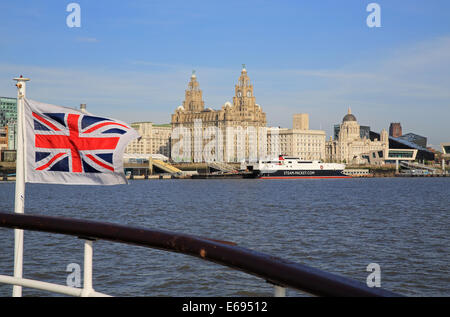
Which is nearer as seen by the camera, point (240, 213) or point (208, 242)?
point (208, 242)

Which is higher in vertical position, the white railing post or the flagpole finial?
the flagpole finial

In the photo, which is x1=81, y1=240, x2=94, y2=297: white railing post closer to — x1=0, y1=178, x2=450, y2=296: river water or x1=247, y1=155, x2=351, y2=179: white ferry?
x1=0, y1=178, x2=450, y2=296: river water

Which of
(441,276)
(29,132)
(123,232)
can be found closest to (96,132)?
(29,132)

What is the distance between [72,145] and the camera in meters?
6.67

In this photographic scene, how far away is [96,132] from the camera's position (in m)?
6.43

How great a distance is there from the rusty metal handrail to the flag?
6.57 ft

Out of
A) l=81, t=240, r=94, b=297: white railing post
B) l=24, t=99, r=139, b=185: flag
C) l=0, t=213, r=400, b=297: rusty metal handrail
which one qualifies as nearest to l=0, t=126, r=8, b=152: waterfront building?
l=24, t=99, r=139, b=185: flag

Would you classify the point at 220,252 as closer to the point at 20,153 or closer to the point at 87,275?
the point at 87,275

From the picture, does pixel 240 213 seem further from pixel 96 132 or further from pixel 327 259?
pixel 96 132

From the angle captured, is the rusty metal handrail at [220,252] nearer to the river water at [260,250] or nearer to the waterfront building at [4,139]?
the river water at [260,250]

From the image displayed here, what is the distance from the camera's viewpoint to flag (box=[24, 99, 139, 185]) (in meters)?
6.45
